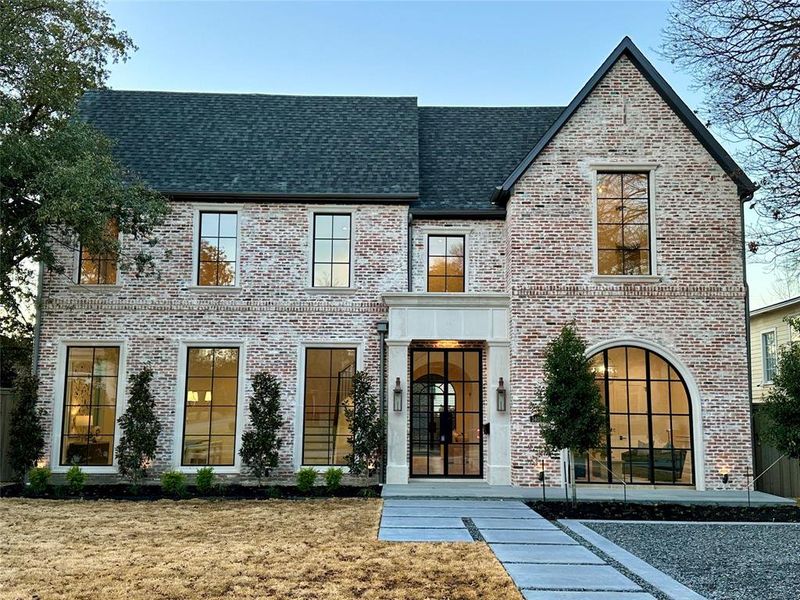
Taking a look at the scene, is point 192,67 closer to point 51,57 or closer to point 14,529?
point 51,57

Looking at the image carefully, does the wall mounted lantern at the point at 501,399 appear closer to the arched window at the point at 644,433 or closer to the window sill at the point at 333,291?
the arched window at the point at 644,433

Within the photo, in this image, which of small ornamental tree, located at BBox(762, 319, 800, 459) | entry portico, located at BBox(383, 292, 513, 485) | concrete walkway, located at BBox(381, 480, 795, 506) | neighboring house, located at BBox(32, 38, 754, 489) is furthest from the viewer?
entry portico, located at BBox(383, 292, 513, 485)

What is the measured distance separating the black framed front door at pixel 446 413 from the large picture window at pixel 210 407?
3.75m

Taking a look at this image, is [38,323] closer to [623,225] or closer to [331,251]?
[331,251]

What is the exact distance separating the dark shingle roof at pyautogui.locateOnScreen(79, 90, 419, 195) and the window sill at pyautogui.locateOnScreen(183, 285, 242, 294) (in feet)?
6.67

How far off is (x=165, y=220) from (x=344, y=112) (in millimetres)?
5311

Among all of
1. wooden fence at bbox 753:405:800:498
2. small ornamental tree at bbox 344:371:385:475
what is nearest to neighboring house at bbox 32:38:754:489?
small ornamental tree at bbox 344:371:385:475

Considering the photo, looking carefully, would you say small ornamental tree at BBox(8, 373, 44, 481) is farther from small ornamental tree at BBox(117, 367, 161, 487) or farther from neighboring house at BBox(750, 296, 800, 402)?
neighboring house at BBox(750, 296, 800, 402)

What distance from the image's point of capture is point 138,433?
42.4 ft

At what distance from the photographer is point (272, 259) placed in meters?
14.2

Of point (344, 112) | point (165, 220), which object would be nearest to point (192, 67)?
point (344, 112)

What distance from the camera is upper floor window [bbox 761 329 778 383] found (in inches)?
798

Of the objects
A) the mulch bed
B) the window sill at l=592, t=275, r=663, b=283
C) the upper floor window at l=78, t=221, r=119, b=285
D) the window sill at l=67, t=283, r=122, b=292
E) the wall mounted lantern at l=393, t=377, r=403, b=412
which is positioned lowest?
the mulch bed

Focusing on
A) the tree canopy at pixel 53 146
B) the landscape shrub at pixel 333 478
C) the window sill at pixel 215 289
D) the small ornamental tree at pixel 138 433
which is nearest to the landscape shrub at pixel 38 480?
the small ornamental tree at pixel 138 433
